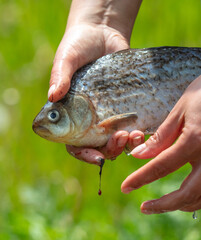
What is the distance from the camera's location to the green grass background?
311 cm

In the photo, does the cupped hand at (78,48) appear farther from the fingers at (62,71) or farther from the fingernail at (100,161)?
the fingernail at (100,161)

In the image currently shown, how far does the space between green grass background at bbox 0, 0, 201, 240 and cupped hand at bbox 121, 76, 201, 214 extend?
3.23 feet

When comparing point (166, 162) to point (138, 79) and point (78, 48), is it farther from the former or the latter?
point (78, 48)

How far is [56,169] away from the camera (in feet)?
12.6

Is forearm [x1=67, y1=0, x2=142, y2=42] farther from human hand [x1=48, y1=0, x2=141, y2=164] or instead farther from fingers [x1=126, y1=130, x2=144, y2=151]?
fingers [x1=126, y1=130, x2=144, y2=151]

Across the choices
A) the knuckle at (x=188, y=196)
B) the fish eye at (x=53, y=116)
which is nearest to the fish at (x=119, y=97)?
the fish eye at (x=53, y=116)

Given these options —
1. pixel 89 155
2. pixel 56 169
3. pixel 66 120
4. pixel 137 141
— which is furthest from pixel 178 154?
pixel 56 169

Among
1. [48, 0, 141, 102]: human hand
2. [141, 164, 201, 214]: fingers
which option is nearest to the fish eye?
[48, 0, 141, 102]: human hand

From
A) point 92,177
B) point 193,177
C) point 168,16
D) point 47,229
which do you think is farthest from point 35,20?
point 193,177

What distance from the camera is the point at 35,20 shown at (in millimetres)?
4871

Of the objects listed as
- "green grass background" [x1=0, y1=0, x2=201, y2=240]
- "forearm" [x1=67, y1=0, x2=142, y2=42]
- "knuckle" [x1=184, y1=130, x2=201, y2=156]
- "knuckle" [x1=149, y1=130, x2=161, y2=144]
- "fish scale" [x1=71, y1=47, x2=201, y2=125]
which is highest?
"forearm" [x1=67, y1=0, x2=142, y2=42]

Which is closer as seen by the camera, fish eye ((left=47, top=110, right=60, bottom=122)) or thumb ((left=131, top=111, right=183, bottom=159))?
thumb ((left=131, top=111, right=183, bottom=159))

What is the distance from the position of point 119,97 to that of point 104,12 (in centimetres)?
85

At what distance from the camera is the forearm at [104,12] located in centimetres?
296
